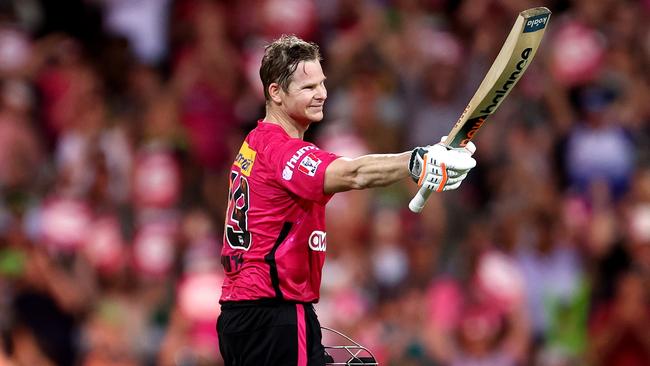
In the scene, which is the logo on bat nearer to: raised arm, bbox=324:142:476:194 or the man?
raised arm, bbox=324:142:476:194

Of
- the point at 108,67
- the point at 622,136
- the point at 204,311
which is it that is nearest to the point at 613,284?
the point at 622,136

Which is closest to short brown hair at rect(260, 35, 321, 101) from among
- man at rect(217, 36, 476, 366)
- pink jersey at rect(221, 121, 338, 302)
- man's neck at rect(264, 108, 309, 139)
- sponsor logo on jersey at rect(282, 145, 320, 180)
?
man at rect(217, 36, 476, 366)

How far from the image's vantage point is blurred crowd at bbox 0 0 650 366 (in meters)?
10.8

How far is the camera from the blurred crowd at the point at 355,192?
1076 cm

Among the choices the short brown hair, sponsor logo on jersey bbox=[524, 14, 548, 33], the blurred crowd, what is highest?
sponsor logo on jersey bbox=[524, 14, 548, 33]

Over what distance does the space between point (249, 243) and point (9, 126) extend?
654 cm

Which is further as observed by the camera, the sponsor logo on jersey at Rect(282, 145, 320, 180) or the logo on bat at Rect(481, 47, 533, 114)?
the sponsor logo on jersey at Rect(282, 145, 320, 180)

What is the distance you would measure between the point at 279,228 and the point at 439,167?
3.32 ft

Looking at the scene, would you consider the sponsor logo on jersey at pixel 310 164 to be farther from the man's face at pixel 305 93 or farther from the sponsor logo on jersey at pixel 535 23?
the sponsor logo on jersey at pixel 535 23

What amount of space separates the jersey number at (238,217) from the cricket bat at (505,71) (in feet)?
2.97

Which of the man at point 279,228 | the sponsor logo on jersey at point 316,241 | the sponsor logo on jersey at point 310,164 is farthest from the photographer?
the sponsor logo on jersey at point 316,241

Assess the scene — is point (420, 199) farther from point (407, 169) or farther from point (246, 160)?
point (246, 160)

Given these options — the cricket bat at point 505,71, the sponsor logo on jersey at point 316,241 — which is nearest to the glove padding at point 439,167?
the cricket bat at point 505,71

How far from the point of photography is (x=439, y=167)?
571 centimetres
